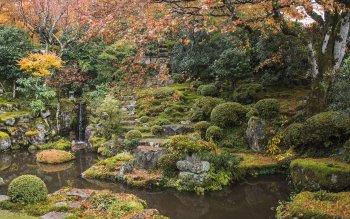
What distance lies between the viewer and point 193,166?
43.9 ft

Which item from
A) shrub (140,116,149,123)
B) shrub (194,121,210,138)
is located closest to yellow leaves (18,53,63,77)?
shrub (140,116,149,123)

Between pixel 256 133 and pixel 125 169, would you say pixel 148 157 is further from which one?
pixel 256 133

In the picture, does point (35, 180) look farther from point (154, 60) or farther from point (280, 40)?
point (154, 60)

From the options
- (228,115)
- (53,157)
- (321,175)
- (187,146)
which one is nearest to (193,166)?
(187,146)

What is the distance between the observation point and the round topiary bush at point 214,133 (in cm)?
1741

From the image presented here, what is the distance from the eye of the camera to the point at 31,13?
28547mm

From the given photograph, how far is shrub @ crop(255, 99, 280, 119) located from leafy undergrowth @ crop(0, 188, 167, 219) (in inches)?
369

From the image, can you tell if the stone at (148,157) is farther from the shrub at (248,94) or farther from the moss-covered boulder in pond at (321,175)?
the shrub at (248,94)

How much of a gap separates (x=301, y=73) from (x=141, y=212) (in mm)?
16706

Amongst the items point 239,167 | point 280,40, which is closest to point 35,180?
point 239,167

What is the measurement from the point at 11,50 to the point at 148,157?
677 inches

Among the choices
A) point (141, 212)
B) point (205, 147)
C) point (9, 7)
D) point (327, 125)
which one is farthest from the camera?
point (9, 7)

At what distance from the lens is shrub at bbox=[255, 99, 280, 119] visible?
57.9 ft

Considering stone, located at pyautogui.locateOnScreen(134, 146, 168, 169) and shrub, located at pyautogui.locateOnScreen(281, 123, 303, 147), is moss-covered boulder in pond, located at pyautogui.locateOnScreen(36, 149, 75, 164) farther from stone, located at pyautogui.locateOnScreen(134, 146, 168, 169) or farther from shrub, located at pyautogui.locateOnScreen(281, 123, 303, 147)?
shrub, located at pyautogui.locateOnScreen(281, 123, 303, 147)
